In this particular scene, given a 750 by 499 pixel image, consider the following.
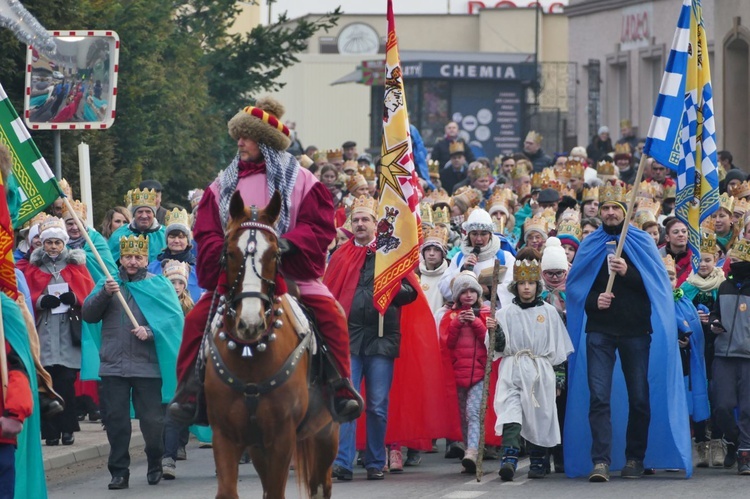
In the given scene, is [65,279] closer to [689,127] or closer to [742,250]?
[689,127]

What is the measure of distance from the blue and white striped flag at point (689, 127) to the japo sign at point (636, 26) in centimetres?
2788

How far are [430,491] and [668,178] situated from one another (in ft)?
36.3

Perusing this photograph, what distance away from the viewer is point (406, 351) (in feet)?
50.9

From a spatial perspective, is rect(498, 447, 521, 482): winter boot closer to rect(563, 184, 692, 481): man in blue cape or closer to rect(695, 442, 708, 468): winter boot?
rect(563, 184, 692, 481): man in blue cape

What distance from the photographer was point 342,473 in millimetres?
14586

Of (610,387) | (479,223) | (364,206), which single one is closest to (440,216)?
(479,223)

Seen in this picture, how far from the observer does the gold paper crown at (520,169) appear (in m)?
25.7

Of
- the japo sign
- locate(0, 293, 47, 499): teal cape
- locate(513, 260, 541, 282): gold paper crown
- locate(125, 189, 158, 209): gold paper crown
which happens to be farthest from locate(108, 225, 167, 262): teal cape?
the japo sign

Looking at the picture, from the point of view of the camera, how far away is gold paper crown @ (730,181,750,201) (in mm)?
20875

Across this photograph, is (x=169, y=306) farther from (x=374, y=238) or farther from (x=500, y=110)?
(x=500, y=110)

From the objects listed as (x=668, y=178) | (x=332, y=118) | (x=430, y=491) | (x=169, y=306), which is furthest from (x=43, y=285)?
(x=332, y=118)

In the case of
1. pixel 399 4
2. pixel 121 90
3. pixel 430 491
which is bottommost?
pixel 430 491

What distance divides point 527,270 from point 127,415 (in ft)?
10.8

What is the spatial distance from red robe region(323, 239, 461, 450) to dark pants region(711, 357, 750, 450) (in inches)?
87.6
